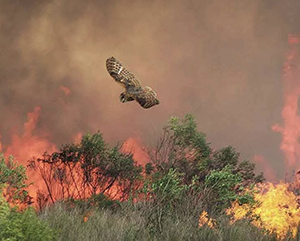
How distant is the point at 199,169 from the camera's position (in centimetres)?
2548

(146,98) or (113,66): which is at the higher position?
(113,66)

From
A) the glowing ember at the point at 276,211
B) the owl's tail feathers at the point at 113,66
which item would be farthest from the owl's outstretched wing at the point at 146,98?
the glowing ember at the point at 276,211

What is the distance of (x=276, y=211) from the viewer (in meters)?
18.1

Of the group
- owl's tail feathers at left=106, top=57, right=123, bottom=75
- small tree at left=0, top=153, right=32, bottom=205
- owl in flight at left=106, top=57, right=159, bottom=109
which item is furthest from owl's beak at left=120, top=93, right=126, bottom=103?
small tree at left=0, top=153, right=32, bottom=205

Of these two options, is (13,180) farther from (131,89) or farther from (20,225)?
(20,225)

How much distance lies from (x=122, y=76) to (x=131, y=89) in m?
0.63

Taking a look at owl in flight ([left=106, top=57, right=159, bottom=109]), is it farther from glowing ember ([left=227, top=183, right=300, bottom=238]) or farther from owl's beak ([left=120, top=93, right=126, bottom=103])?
glowing ember ([left=227, top=183, right=300, bottom=238])

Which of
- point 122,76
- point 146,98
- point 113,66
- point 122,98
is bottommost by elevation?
point 122,98

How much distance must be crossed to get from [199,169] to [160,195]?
41.0 feet

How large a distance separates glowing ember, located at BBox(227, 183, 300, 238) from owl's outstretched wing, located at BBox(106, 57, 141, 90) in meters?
6.23

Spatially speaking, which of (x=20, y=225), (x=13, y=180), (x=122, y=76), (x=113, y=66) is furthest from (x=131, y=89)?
(x=20, y=225)

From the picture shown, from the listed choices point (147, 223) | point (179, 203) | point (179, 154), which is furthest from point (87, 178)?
point (147, 223)

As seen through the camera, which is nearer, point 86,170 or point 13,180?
point 13,180

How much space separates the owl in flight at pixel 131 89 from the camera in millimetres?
17141
